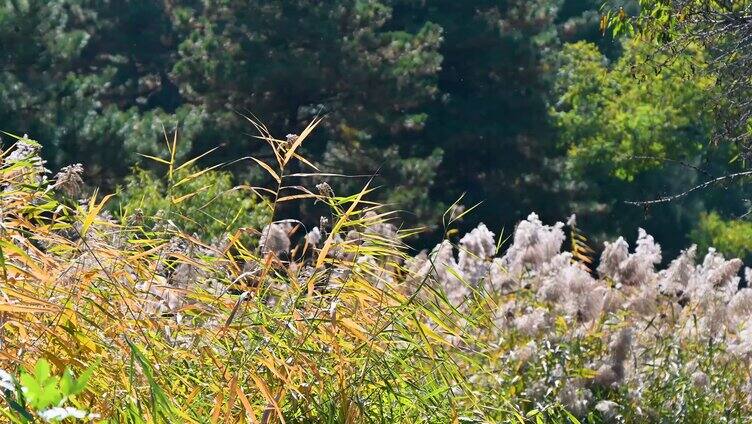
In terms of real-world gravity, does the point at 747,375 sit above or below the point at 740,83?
below

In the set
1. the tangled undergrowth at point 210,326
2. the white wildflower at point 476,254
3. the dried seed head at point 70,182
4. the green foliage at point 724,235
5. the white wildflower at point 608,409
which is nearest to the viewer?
the tangled undergrowth at point 210,326

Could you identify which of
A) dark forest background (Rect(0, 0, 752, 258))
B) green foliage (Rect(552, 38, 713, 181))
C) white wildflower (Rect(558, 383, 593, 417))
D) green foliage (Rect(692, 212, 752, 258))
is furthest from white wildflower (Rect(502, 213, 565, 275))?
green foliage (Rect(692, 212, 752, 258))

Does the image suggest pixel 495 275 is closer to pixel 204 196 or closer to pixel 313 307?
pixel 313 307

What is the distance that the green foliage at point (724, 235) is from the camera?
33000 millimetres

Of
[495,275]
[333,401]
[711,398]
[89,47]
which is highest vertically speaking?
[89,47]

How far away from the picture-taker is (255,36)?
27047 mm

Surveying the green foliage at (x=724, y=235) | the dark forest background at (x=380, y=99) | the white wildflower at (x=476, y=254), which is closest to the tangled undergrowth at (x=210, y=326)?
the white wildflower at (x=476, y=254)

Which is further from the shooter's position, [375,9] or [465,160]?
[465,160]

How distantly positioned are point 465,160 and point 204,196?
12.8m

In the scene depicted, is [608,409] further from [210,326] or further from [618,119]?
[618,119]

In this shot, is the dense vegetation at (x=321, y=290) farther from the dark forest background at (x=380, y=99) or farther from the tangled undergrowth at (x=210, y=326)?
the dark forest background at (x=380, y=99)

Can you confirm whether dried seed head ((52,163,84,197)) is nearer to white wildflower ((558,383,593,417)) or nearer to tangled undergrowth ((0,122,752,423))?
tangled undergrowth ((0,122,752,423))

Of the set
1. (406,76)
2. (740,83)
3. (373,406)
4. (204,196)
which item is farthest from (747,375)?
(406,76)

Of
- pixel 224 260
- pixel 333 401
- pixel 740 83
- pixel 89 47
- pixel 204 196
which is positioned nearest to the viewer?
pixel 333 401
